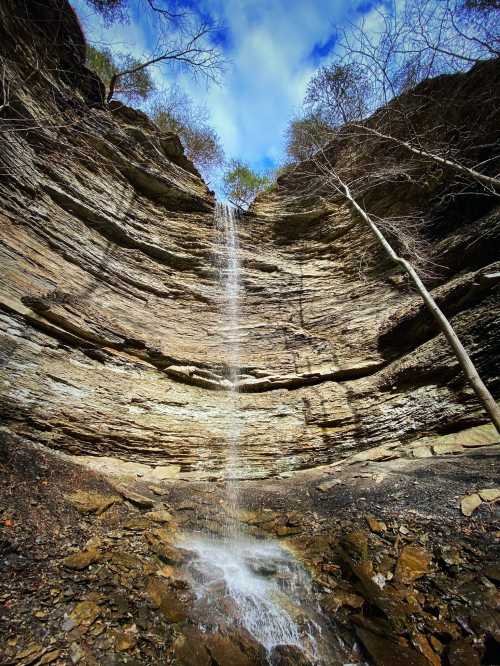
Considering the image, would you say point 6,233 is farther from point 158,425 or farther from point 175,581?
point 175,581

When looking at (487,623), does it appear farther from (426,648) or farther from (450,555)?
(450,555)

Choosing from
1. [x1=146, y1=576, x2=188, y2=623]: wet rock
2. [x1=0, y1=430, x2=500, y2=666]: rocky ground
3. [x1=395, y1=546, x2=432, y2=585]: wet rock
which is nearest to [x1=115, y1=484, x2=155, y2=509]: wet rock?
[x1=0, y1=430, x2=500, y2=666]: rocky ground

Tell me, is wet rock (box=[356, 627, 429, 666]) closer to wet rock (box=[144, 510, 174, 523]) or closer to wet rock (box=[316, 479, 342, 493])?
wet rock (box=[316, 479, 342, 493])

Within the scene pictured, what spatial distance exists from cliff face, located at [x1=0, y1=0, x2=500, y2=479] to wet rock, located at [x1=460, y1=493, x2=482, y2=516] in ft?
7.50

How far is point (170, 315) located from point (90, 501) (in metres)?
6.64

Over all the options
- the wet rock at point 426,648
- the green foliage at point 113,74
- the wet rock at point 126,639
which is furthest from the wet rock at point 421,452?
the green foliage at point 113,74

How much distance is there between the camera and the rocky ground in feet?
8.76

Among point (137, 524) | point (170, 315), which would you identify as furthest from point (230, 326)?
point (137, 524)

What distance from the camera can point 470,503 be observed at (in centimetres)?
409

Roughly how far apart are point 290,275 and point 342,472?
8296mm

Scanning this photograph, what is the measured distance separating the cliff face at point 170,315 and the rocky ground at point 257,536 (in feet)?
4.62

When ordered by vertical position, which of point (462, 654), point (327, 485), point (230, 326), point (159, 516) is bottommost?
point (462, 654)

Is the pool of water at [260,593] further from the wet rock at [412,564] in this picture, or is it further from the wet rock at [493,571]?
the wet rock at [493,571]

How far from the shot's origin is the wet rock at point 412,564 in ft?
11.1
